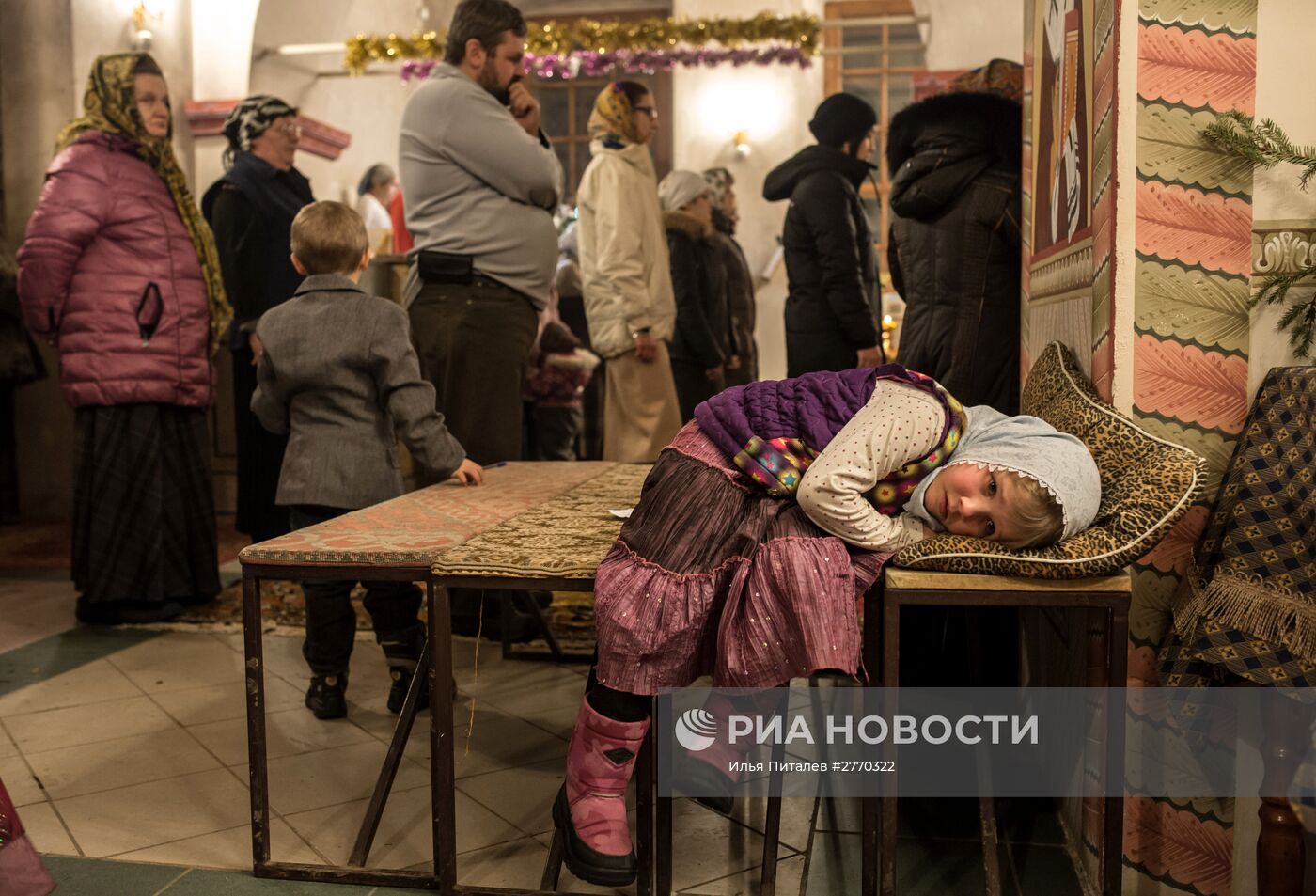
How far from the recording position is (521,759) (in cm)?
268

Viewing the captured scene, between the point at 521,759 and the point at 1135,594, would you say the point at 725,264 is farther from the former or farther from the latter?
the point at 1135,594

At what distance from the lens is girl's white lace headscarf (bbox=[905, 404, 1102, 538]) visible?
1692mm

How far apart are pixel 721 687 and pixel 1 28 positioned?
17.5 ft

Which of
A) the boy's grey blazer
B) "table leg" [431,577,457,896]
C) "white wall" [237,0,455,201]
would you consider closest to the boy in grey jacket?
the boy's grey blazer

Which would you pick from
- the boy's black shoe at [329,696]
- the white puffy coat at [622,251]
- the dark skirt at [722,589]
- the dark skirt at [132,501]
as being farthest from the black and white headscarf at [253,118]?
the dark skirt at [722,589]

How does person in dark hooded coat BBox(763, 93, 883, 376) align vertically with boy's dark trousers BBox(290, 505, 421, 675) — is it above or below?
above

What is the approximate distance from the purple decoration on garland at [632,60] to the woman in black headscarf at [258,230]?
3.71 m

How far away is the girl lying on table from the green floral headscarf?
8.33ft

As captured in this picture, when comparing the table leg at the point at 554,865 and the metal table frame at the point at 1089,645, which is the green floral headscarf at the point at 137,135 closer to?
the table leg at the point at 554,865

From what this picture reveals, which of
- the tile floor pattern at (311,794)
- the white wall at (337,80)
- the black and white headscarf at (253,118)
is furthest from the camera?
the white wall at (337,80)

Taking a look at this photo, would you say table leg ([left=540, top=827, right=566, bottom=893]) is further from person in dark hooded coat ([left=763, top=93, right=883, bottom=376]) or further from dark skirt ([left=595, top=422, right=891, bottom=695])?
person in dark hooded coat ([left=763, top=93, right=883, bottom=376])

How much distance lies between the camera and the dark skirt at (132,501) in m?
3.86

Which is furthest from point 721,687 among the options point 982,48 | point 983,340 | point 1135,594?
point 982,48

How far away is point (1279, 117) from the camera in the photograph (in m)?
1.90
